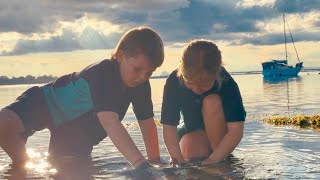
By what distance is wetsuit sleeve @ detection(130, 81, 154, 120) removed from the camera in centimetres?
677

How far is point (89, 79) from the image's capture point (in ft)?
20.5

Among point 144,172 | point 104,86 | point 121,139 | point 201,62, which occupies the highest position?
point 201,62

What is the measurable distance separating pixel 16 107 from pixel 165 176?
231 centimetres

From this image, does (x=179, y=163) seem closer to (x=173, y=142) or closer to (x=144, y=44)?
(x=173, y=142)

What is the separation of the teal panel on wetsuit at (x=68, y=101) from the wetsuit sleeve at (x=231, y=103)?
1.73 m

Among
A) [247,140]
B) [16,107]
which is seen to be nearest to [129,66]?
[16,107]

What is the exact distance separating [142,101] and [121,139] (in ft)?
3.90

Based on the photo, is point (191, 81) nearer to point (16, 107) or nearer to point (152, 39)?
point (152, 39)

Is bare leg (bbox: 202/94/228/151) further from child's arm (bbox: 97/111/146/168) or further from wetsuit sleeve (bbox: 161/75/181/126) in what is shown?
child's arm (bbox: 97/111/146/168)

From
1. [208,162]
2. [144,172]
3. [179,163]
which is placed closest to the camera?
[144,172]

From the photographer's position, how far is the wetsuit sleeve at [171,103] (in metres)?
6.59

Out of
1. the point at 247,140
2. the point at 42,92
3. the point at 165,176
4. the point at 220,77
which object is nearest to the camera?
the point at 165,176

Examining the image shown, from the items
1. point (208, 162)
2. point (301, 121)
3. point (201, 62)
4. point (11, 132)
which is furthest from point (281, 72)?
point (11, 132)

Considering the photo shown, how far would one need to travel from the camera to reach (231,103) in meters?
6.34
